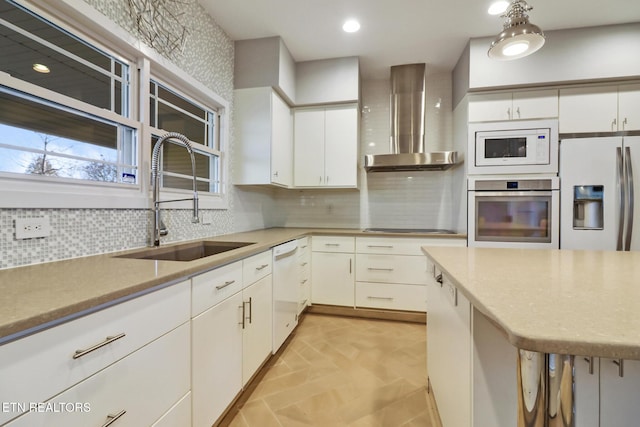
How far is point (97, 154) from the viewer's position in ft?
4.82

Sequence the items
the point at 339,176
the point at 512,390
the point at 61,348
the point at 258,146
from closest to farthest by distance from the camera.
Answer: the point at 61,348
the point at 512,390
the point at 258,146
the point at 339,176

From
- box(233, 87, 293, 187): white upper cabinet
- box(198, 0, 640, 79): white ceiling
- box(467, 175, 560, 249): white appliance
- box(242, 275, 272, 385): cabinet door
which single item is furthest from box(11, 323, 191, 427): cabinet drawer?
box(467, 175, 560, 249): white appliance

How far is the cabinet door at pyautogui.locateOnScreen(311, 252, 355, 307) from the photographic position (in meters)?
2.87

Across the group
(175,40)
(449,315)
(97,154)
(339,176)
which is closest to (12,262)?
(97,154)

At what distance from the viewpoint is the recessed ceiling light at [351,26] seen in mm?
2350

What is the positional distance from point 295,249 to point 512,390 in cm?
180

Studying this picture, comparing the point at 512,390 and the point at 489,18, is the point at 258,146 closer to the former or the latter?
the point at 489,18

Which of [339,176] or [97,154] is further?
[339,176]

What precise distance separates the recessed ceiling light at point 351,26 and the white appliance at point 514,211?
5.75ft

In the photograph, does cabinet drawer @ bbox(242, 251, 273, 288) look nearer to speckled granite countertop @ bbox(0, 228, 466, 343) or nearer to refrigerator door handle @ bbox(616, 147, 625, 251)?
speckled granite countertop @ bbox(0, 228, 466, 343)

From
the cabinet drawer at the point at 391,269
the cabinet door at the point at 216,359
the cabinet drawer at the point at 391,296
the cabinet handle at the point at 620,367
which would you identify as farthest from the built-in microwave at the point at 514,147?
the cabinet door at the point at 216,359

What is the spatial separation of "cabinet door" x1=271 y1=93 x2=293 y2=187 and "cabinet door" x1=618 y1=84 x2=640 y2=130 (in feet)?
9.99

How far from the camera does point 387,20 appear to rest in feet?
7.68

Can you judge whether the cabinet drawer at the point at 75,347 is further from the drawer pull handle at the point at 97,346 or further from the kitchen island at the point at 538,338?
the kitchen island at the point at 538,338
